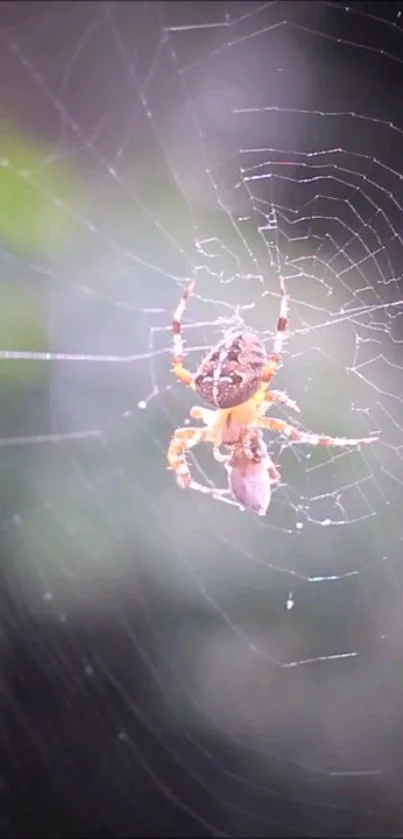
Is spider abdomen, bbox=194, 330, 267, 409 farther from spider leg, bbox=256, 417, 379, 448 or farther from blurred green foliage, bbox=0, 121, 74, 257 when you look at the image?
blurred green foliage, bbox=0, 121, 74, 257

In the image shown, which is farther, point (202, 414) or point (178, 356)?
point (202, 414)

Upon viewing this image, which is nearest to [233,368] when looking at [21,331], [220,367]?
[220,367]

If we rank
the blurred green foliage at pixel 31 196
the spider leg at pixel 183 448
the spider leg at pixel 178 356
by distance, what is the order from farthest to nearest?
the spider leg at pixel 183 448
the spider leg at pixel 178 356
the blurred green foliage at pixel 31 196

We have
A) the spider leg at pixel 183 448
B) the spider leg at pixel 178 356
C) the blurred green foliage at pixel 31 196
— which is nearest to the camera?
the blurred green foliage at pixel 31 196

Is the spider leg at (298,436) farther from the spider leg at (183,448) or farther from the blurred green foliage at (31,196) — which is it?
the blurred green foliage at (31,196)

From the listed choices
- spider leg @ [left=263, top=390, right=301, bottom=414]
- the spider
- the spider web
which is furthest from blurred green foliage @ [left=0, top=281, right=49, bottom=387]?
spider leg @ [left=263, top=390, right=301, bottom=414]

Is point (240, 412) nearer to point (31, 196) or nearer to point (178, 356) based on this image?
point (178, 356)

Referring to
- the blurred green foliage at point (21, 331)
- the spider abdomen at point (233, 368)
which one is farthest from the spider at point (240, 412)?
the blurred green foliage at point (21, 331)

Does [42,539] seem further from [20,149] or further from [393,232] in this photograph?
[393,232]
